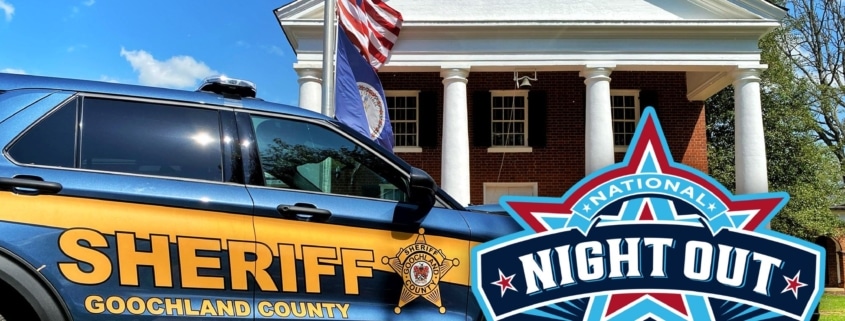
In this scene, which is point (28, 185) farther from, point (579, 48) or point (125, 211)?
point (579, 48)

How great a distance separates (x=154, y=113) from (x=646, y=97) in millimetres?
15805

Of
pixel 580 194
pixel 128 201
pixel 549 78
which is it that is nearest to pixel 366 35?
pixel 580 194

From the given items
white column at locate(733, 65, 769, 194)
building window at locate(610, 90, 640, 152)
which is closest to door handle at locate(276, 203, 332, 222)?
white column at locate(733, 65, 769, 194)

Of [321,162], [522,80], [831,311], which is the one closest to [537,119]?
[522,80]

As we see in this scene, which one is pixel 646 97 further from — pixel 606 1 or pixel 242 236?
pixel 242 236

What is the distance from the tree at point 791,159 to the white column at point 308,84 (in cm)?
1595

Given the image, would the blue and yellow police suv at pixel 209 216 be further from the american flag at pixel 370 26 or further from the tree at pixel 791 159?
the tree at pixel 791 159

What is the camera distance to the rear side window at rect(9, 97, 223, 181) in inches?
114

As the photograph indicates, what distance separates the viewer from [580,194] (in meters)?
3.73

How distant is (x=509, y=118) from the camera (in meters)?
17.3

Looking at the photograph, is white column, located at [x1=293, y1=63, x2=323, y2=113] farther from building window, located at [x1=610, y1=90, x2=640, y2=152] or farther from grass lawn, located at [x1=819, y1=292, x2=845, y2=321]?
grass lawn, located at [x1=819, y1=292, x2=845, y2=321]

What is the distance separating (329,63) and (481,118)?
989 cm

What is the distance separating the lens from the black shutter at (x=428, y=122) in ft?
55.6

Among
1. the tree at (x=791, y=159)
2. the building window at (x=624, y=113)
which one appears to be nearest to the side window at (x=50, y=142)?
the building window at (x=624, y=113)
